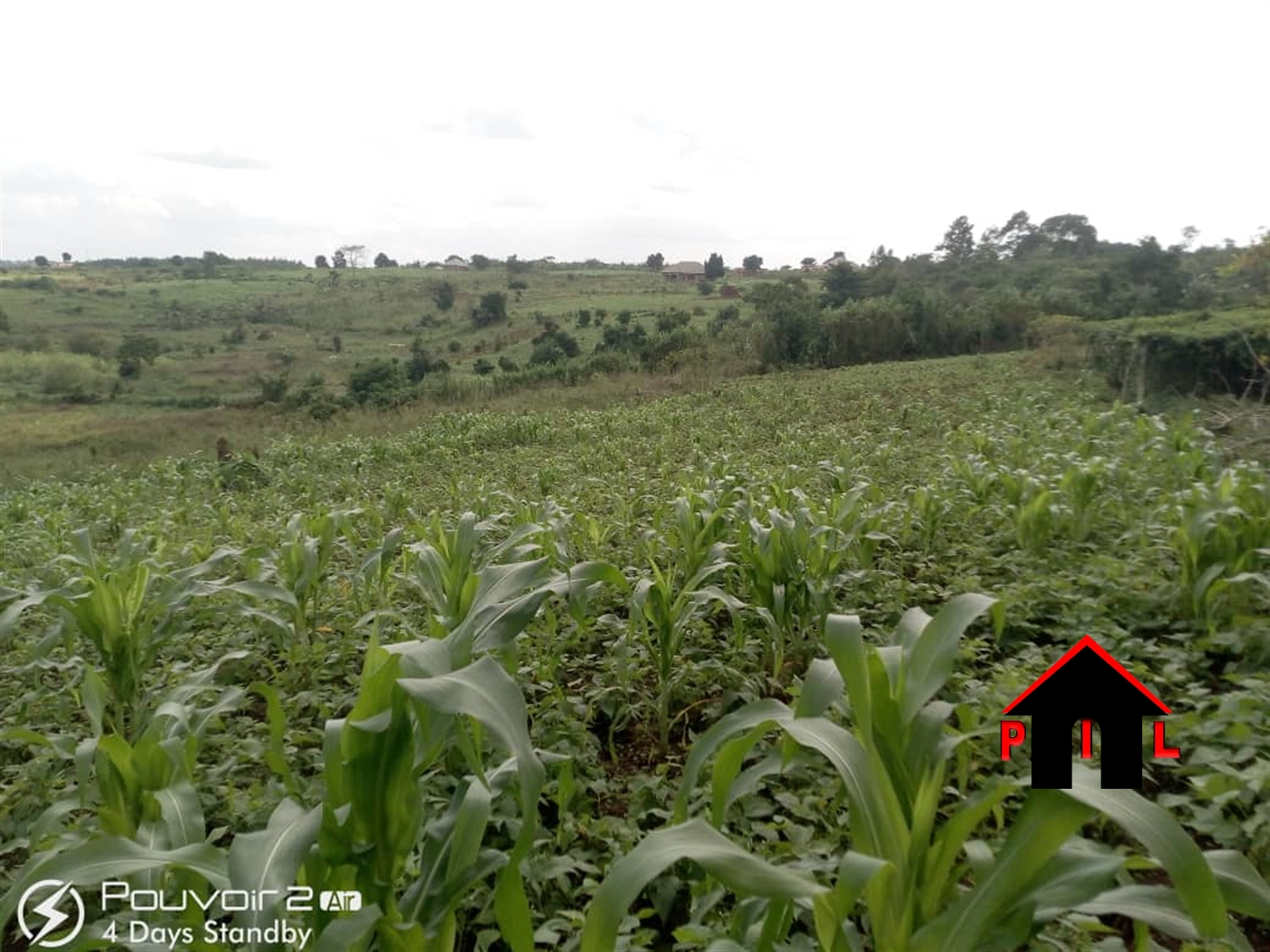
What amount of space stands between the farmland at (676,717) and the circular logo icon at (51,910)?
0.21ft

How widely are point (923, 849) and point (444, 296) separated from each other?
48.8 meters

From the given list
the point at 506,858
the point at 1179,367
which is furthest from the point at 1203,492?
the point at 1179,367

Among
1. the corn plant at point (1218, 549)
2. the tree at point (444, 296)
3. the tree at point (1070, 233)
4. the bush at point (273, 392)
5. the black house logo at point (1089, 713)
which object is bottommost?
the corn plant at point (1218, 549)

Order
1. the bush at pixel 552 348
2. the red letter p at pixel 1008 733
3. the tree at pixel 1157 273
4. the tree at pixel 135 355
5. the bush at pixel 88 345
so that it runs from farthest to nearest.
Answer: the bush at pixel 88 345
the tree at pixel 135 355
the bush at pixel 552 348
the tree at pixel 1157 273
the red letter p at pixel 1008 733

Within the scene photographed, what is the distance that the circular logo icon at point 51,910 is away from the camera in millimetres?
1375

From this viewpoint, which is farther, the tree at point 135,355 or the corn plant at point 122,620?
the tree at point 135,355

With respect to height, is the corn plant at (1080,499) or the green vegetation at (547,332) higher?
the green vegetation at (547,332)

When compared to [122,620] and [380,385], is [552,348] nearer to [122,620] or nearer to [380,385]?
[380,385]

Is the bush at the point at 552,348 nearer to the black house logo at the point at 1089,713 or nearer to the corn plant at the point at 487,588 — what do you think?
the corn plant at the point at 487,588

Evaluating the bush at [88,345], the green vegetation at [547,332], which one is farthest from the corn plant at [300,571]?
the bush at [88,345]

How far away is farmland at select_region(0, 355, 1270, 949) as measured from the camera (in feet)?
4.27

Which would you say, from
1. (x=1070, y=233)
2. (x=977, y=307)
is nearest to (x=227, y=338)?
(x=977, y=307)

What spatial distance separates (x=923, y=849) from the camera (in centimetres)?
134

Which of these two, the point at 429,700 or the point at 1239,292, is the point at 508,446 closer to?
the point at 429,700
